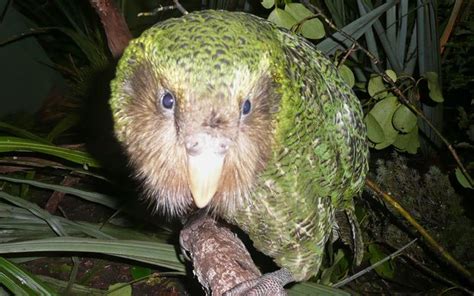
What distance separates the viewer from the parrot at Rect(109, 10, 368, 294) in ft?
2.27

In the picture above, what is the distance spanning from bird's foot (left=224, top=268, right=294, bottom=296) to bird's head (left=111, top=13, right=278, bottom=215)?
0.21 meters

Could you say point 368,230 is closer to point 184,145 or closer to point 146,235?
point 146,235

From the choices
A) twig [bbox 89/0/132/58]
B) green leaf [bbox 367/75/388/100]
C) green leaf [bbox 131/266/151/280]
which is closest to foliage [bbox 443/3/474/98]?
green leaf [bbox 367/75/388/100]

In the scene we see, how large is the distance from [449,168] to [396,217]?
0.29 metres

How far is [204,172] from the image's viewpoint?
0.71 metres

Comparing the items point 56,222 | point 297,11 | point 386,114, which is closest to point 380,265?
point 386,114

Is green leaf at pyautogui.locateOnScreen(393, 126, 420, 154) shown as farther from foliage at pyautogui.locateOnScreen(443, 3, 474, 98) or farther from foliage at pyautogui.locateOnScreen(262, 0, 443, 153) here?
foliage at pyautogui.locateOnScreen(443, 3, 474, 98)

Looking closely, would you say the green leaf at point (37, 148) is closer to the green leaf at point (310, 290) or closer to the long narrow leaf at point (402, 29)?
the green leaf at point (310, 290)

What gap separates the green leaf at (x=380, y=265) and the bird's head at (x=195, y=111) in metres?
0.95

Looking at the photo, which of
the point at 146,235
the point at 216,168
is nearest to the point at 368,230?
the point at 146,235

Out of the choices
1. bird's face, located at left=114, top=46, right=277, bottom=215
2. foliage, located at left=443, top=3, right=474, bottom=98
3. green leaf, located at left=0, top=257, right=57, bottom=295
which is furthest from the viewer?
foliage, located at left=443, top=3, right=474, bottom=98

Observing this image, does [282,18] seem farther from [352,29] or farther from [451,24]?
[451,24]

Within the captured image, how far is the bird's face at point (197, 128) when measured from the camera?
0.68m

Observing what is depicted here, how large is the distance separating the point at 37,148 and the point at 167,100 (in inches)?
29.2
